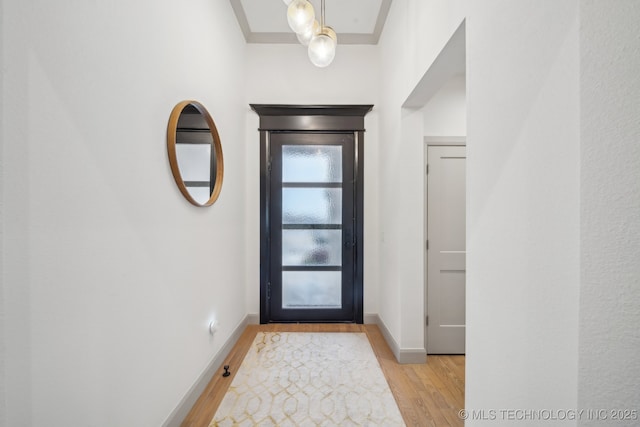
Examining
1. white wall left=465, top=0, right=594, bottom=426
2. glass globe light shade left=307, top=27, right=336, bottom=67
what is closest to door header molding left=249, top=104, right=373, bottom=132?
glass globe light shade left=307, top=27, right=336, bottom=67

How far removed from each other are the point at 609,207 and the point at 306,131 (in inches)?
107

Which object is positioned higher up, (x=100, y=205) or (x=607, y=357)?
(x=100, y=205)

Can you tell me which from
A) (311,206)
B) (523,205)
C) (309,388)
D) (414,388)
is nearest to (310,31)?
(523,205)

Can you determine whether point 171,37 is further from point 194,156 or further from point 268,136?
point 268,136

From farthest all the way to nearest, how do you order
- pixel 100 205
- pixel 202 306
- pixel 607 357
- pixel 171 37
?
1. pixel 202 306
2. pixel 171 37
3. pixel 100 205
4. pixel 607 357

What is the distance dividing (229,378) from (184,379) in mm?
484

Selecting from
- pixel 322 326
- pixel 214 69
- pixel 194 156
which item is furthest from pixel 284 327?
pixel 214 69

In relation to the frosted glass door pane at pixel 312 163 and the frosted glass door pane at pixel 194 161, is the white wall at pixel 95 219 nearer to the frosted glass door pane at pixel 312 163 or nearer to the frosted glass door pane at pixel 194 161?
the frosted glass door pane at pixel 194 161

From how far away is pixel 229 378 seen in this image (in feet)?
6.36

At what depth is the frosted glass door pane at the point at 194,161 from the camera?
1.52 meters

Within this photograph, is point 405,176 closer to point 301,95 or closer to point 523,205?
point 523,205

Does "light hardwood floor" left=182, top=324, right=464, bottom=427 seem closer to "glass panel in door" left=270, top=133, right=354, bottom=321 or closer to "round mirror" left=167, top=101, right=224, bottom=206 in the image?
"glass panel in door" left=270, top=133, right=354, bottom=321

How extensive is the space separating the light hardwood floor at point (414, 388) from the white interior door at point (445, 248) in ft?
0.80

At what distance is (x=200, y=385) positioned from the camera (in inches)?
67.8
